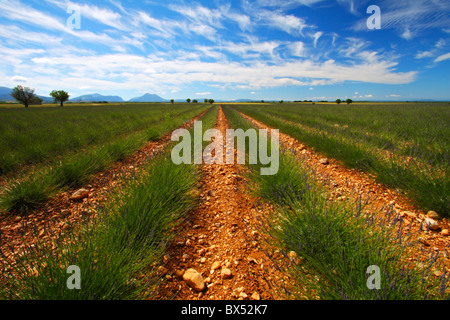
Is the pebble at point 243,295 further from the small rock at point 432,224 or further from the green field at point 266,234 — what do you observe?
the small rock at point 432,224

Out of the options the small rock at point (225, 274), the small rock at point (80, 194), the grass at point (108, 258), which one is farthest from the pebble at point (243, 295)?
the small rock at point (80, 194)

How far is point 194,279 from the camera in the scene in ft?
5.43

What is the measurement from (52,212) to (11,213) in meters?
0.60

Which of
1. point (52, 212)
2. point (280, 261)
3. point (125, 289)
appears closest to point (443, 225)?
point (280, 261)

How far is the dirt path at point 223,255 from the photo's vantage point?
1.61 meters

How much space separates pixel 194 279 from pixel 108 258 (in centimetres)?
75

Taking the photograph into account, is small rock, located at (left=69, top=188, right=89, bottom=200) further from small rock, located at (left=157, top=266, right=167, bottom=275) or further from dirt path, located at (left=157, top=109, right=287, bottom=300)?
small rock, located at (left=157, top=266, right=167, bottom=275)

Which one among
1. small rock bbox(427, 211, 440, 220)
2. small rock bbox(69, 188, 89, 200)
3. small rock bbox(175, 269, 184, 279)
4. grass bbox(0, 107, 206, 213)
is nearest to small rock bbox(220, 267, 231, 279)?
small rock bbox(175, 269, 184, 279)

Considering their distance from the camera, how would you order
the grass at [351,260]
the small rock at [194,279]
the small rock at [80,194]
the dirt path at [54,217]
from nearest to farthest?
the grass at [351,260] → the small rock at [194,279] → the dirt path at [54,217] → the small rock at [80,194]

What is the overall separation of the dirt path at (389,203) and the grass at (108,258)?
78.6 inches

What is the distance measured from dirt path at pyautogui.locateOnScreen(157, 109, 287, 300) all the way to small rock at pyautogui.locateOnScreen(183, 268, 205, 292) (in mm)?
30

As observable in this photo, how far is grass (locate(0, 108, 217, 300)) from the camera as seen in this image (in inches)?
50.0
